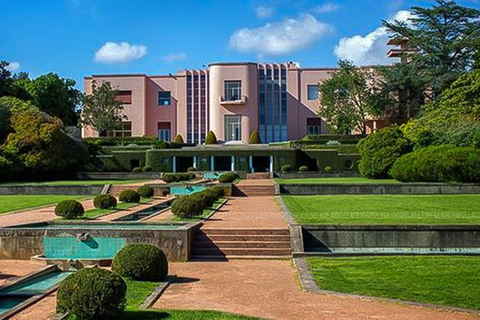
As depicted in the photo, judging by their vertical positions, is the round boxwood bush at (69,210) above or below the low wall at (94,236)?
above

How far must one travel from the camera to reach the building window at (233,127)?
6550 centimetres

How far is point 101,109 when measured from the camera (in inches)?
2387

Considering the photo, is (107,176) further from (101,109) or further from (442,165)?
(442,165)

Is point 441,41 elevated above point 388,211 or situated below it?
above

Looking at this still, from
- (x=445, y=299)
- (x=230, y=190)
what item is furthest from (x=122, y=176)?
(x=445, y=299)

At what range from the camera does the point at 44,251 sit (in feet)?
44.6

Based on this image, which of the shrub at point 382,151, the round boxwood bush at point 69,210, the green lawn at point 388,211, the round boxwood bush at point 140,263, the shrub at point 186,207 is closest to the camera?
the round boxwood bush at point 140,263

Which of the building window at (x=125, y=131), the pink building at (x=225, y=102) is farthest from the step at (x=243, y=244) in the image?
the building window at (x=125, y=131)

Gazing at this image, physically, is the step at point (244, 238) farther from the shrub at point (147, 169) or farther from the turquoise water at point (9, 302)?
the shrub at point (147, 169)

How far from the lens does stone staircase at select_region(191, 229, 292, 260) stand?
13.9m

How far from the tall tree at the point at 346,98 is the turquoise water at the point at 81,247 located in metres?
46.6

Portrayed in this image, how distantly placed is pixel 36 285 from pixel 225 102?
55.4 metres

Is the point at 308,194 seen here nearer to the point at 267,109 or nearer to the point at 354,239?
the point at 354,239

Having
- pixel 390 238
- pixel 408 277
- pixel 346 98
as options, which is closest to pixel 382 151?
pixel 390 238
